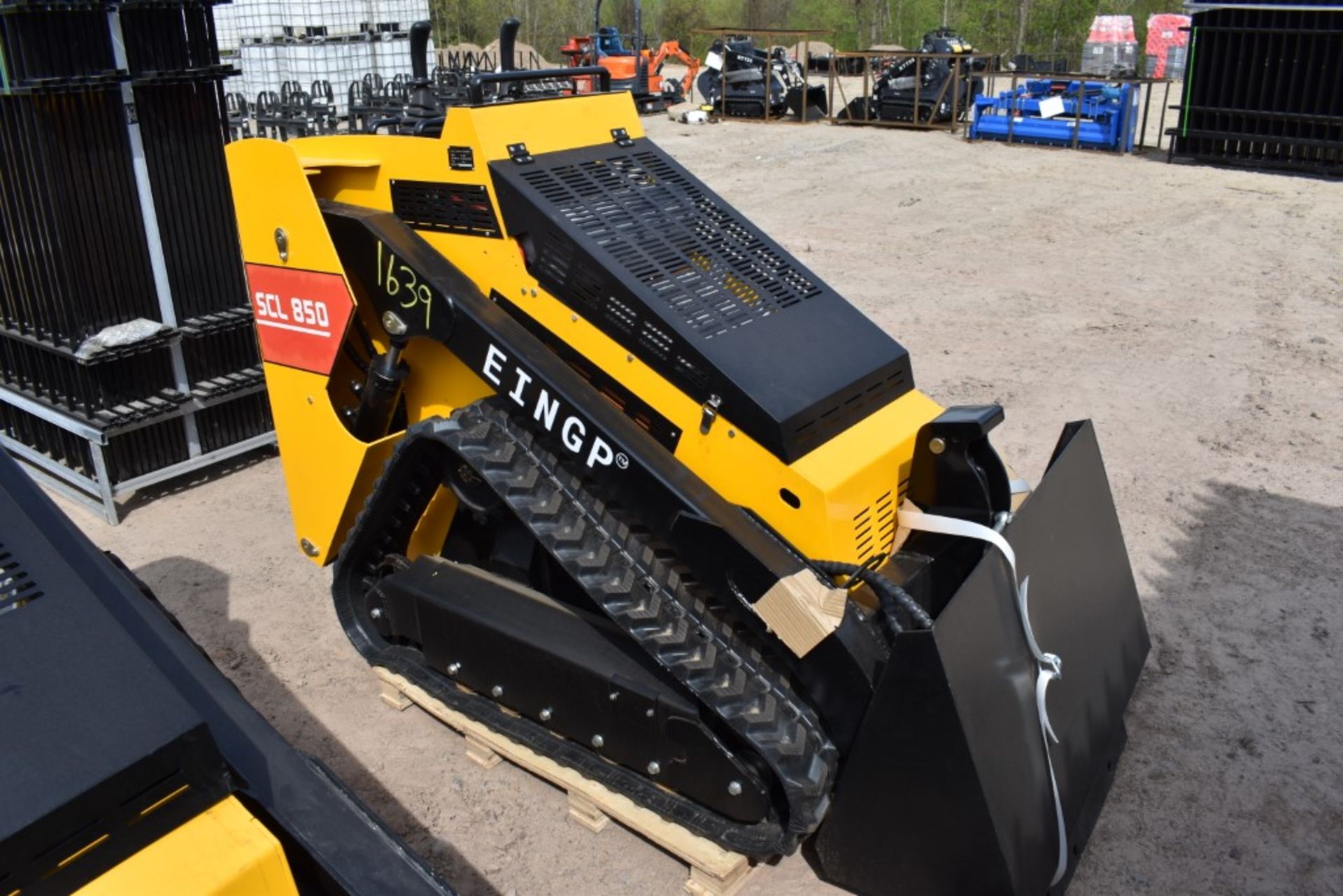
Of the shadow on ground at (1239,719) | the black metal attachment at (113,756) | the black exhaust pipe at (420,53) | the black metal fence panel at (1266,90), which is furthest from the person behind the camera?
the black metal fence panel at (1266,90)

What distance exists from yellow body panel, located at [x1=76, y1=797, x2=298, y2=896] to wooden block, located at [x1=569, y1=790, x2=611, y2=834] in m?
1.56

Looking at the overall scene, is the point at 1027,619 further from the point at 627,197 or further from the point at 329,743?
the point at 329,743

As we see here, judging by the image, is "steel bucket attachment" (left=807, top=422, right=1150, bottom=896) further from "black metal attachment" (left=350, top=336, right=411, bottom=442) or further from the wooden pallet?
"black metal attachment" (left=350, top=336, right=411, bottom=442)

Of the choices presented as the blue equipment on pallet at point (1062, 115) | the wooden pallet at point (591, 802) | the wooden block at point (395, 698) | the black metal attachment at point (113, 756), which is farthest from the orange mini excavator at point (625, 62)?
the black metal attachment at point (113, 756)

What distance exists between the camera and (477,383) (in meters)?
3.59

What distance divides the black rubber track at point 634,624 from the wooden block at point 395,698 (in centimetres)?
28

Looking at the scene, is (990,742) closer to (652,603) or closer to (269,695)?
(652,603)

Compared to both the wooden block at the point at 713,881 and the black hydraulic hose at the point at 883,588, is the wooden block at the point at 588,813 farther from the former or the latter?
the black hydraulic hose at the point at 883,588

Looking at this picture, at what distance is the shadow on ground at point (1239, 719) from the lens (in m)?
3.25

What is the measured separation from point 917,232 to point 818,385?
8.17 metres

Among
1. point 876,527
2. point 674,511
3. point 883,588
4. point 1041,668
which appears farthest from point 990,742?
point 674,511

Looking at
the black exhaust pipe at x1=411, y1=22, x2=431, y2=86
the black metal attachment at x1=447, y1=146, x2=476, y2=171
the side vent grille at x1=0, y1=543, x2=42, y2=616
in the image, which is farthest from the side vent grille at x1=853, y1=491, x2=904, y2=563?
the black exhaust pipe at x1=411, y1=22, x2=431, y2=86

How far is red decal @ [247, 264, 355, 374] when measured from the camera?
12.0 feet

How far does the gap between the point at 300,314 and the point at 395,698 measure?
1.34 metres
